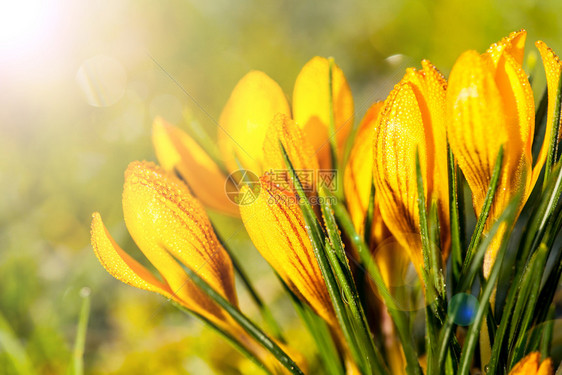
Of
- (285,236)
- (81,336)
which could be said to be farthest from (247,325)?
(81,336)

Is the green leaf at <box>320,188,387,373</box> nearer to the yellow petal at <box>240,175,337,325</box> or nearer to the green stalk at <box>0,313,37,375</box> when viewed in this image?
the yellow petal at <box>240,175,337,325</box>

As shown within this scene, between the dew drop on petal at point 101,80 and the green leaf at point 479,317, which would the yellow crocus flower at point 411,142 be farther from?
the dew drop on petal at point 101,80

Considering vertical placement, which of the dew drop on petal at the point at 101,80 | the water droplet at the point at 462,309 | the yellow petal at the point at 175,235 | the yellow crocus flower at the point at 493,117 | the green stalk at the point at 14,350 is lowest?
the green stalk at the point at 14,350

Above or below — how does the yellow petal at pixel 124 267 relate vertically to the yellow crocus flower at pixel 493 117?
below

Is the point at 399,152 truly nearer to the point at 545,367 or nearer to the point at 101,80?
the point at 545,367

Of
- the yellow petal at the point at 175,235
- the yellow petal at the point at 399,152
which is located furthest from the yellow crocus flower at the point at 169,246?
the yellow petal at the point at 399,152

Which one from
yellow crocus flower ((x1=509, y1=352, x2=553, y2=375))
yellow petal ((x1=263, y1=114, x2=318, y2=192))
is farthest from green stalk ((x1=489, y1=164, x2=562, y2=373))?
yellow petal ((x1=263, y1=114, x2=318, y2=192))

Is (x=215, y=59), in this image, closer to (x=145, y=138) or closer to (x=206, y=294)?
(x=145, y=138)
